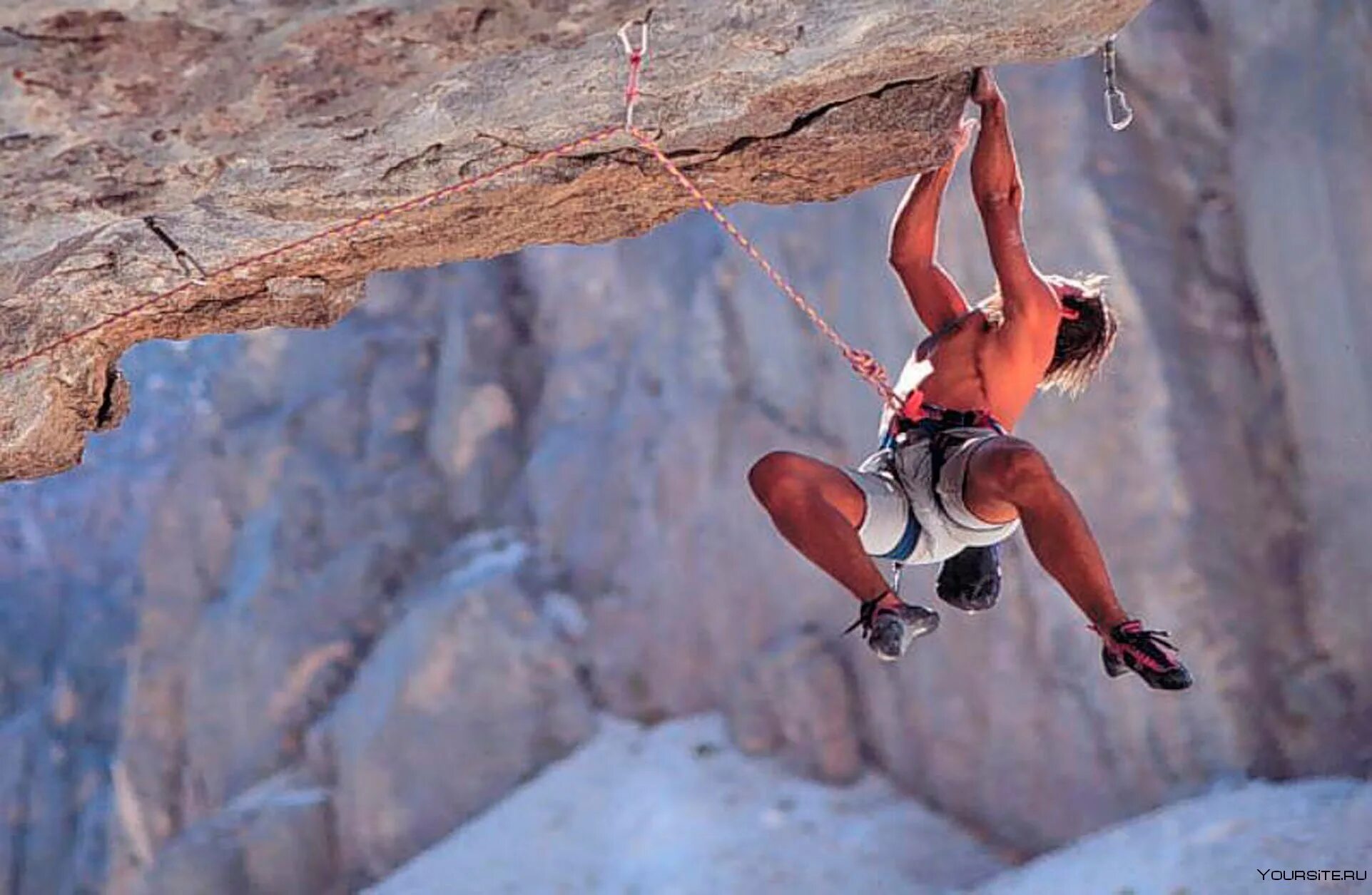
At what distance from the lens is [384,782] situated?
334 inches

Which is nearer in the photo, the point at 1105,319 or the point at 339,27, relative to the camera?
the point at 339,27

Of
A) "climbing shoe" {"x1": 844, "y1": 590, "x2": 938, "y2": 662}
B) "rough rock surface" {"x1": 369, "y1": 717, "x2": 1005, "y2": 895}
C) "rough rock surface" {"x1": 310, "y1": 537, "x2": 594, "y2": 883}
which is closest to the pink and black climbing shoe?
"climbing shoe" {"x1": 844, "y1": 590, "x2": 938, "y2": 662}

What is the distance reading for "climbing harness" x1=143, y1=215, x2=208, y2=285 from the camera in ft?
9.53

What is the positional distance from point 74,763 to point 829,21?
32.0 feet

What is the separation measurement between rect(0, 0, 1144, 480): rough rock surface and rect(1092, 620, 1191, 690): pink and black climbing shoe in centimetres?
108

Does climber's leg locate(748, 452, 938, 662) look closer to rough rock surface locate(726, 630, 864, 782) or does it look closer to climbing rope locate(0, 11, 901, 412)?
climbing rope locate(0, 11, 901, 412)

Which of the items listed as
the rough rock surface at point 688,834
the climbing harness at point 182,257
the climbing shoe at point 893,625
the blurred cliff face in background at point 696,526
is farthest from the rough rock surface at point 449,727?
the climbing shoe at point 893,625

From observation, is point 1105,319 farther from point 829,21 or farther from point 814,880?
point 814,880

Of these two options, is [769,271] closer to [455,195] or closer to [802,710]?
[455,195]

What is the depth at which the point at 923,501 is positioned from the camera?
10.3ft

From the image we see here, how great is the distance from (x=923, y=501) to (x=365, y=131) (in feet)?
4.42

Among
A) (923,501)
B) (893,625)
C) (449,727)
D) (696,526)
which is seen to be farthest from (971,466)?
(449,727)

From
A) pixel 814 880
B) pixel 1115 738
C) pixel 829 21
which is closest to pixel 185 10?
pixel 829 21

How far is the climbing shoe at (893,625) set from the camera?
2744mm
